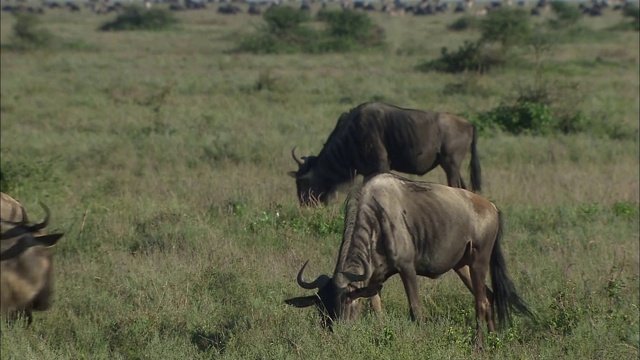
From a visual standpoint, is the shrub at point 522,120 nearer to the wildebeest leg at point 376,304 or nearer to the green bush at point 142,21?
the wildebeest leg at point 376,304

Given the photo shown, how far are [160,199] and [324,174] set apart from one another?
5.87 feet

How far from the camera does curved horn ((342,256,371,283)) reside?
16.6 ft

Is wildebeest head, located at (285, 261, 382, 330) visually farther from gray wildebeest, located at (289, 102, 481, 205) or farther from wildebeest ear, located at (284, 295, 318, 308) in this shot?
gray wildebeest, located at (289, 102, 481, 205)

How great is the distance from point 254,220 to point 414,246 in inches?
111

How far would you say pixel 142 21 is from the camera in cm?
5081

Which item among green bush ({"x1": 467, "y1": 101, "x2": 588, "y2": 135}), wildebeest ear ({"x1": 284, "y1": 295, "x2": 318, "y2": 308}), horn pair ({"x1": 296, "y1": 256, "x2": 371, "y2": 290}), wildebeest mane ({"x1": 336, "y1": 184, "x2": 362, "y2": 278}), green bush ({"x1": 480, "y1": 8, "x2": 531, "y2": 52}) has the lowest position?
green bush ({"x1": 480, "y1": 8, "x2": 531, "y2": 52})

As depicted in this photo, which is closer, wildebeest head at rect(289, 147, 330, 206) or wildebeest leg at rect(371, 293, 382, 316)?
wildebeest leg at rect(371, 293, 382, 316)

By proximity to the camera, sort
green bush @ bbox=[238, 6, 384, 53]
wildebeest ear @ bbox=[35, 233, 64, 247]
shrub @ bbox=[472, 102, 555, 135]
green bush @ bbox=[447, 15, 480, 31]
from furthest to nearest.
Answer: green bush @ bbox=[447, 15, 480, 31] → green bush @ bbox=[238, 6, 384, 53] → shrub @ bbox=[472, 102, 555, 135] → wildebeest ear @ bbox=[35, 233, 64, 247]

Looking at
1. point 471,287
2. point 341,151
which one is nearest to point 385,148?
point 341,151

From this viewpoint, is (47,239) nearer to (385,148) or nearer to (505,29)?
(385,148)

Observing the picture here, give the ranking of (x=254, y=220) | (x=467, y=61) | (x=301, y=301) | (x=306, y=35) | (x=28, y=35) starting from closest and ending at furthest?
(x=301, y=301) → (x=254, y=220) → (x=467, y=61) → (x=28, y=35) → (x=306, y=35)

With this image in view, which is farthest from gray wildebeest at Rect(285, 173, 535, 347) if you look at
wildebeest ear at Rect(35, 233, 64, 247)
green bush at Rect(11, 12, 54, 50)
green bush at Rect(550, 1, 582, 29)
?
green bush at Rect(550, 1, 582, 29)

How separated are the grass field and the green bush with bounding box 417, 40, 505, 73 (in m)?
→ 2.36

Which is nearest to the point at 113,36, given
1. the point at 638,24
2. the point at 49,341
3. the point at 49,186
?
the point at 638,24
